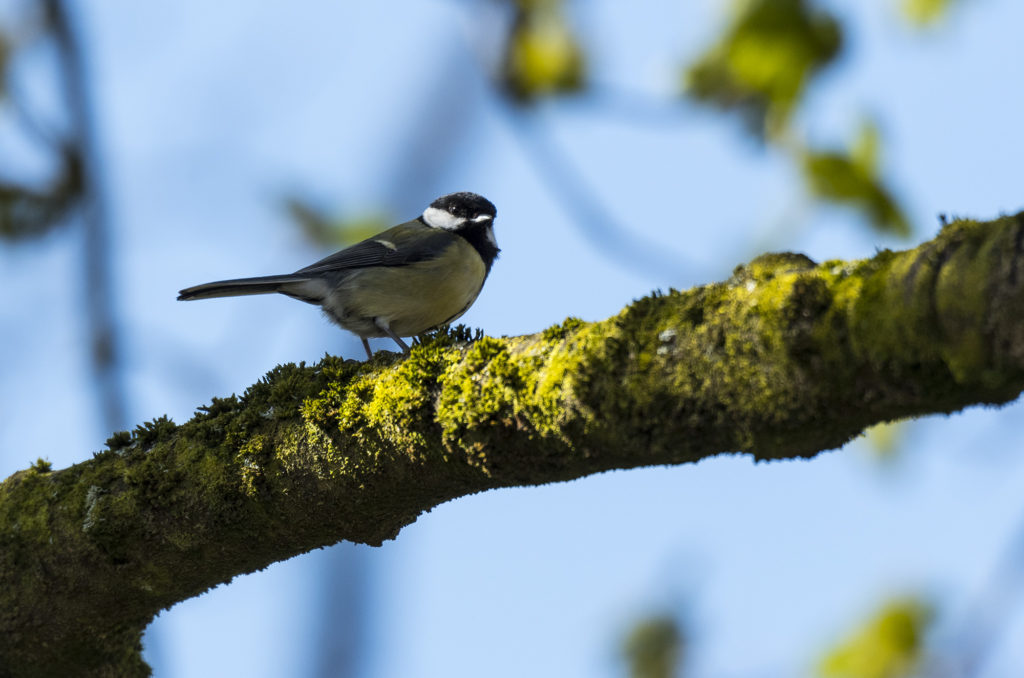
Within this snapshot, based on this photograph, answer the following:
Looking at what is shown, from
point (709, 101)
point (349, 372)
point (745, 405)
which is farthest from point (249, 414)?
point (709, 101)

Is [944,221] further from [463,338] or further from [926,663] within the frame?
[926,663]

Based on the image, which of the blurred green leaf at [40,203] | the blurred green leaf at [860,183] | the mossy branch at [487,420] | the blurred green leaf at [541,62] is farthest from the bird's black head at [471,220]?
the blurred green leaf at [860,183]

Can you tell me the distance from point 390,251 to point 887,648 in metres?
2.81

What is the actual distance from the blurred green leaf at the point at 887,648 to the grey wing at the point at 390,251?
8.19 feet

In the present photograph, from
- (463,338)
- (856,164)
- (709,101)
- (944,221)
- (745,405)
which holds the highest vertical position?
(709,101)

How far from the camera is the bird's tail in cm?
405

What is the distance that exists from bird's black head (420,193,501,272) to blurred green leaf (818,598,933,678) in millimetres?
2542

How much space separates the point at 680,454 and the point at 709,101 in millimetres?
1595

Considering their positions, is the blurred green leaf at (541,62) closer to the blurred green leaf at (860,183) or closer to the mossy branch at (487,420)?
the blurred green leaf at (860,183)

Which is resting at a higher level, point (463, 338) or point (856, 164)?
point (856, 164)

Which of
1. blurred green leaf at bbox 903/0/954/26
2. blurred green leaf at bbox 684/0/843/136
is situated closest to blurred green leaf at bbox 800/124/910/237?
blurred green leaf at bbox 684/0/843/136

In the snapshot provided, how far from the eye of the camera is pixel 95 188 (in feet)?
14.9

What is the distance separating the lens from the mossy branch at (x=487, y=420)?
5.05 feet

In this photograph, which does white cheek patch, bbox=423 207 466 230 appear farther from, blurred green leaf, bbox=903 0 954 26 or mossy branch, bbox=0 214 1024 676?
blurred green leaf, bbox=903 0 954 26
